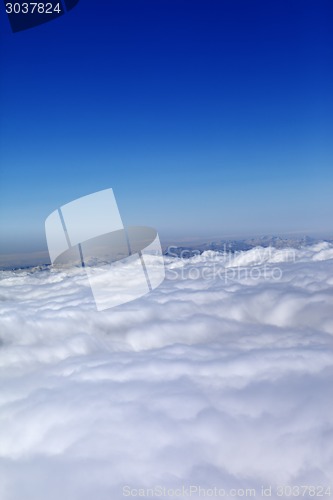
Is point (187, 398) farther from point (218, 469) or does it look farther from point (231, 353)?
point (231, 353)

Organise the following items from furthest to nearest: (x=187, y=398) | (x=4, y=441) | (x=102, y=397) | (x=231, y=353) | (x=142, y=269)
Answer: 1. (x=142, y=269)
2. (x=231, y=353)
3. (x=102, y=397)
4. (x=187, y=398)
5. (x=4, y=441)

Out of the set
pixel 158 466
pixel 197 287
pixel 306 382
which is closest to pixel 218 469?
pixel 158 466

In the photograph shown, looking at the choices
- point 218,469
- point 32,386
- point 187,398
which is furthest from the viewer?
point 32,386

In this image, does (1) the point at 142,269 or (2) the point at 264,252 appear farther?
(2) the point at 264,252

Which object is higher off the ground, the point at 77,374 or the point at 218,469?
the point at 218,469

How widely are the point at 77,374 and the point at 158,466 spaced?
15.8 m

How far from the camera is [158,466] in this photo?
1523cm

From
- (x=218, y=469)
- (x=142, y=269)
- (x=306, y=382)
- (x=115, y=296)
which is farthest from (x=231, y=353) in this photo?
(x=142, y=269)

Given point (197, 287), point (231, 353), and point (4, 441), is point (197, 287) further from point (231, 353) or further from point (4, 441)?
point (4, 441)

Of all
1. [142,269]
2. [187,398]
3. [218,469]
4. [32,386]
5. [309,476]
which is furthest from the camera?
[142,269]

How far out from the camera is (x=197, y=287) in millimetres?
51750

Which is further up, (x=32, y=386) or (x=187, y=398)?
(x=187, y=398)

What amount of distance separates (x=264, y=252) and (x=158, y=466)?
2917 inches

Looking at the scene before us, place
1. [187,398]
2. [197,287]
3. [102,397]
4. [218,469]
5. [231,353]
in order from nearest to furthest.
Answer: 1. [218,469]
2. [187,398]
3. [102,397]
4. [231,353]
5. [197,287]
